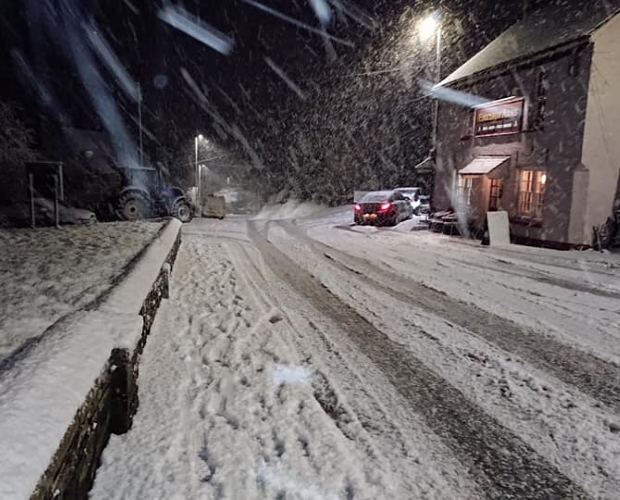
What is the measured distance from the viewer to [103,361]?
292 cm

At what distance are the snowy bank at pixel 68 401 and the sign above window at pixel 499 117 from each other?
1482 cm

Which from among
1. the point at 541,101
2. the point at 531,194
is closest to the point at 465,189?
the point at 531,194

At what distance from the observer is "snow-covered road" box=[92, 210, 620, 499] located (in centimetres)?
288

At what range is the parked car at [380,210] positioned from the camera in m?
20.3

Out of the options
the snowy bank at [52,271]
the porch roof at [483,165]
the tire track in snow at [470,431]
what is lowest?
the tire track in snow at [470,431]

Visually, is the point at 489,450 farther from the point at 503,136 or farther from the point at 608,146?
the point at 503,136

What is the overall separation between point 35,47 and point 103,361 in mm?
27042

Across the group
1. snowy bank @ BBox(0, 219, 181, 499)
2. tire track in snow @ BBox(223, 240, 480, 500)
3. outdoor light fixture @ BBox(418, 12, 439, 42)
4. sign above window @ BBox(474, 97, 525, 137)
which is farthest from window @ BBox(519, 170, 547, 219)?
snowy bank @ BBox(0, 219, 181, 499)

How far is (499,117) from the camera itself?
51.9 feet

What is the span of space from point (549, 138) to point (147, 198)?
15.0 m

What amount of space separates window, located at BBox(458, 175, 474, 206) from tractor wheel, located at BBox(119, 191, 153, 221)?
13113 mm

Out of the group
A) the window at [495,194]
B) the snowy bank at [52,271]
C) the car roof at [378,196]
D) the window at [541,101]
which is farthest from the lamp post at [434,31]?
the snowy bank at [52,271]

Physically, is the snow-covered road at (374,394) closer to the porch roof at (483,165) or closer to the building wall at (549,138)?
the building wall at (549,138)

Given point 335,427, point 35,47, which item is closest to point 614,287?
point 335,427
